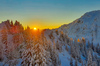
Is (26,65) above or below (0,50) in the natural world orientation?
below

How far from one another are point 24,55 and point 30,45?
2.72 meters

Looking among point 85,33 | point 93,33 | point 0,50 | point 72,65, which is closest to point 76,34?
point 85,33

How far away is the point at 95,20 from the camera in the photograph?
19462 cm

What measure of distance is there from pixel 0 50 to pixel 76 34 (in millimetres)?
182007

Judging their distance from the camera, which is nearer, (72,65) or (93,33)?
(72,65)

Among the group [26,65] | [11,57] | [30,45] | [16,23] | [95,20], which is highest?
[95,20]

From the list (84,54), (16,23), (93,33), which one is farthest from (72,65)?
(93,33)

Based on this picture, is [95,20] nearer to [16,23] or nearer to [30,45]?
[16,23]

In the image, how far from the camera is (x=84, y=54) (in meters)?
75.5

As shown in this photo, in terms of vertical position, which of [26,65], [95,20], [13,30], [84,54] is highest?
[95,20]

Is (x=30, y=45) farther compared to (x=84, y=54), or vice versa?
(x=84, y=54)

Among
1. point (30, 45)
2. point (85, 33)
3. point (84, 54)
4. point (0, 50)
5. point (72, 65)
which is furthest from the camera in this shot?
point (85, 33)

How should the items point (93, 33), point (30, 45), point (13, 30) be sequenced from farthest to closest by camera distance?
point (93, 33) → point (13, 30) → point (30, 45)

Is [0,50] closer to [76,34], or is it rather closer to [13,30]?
[13,30]
